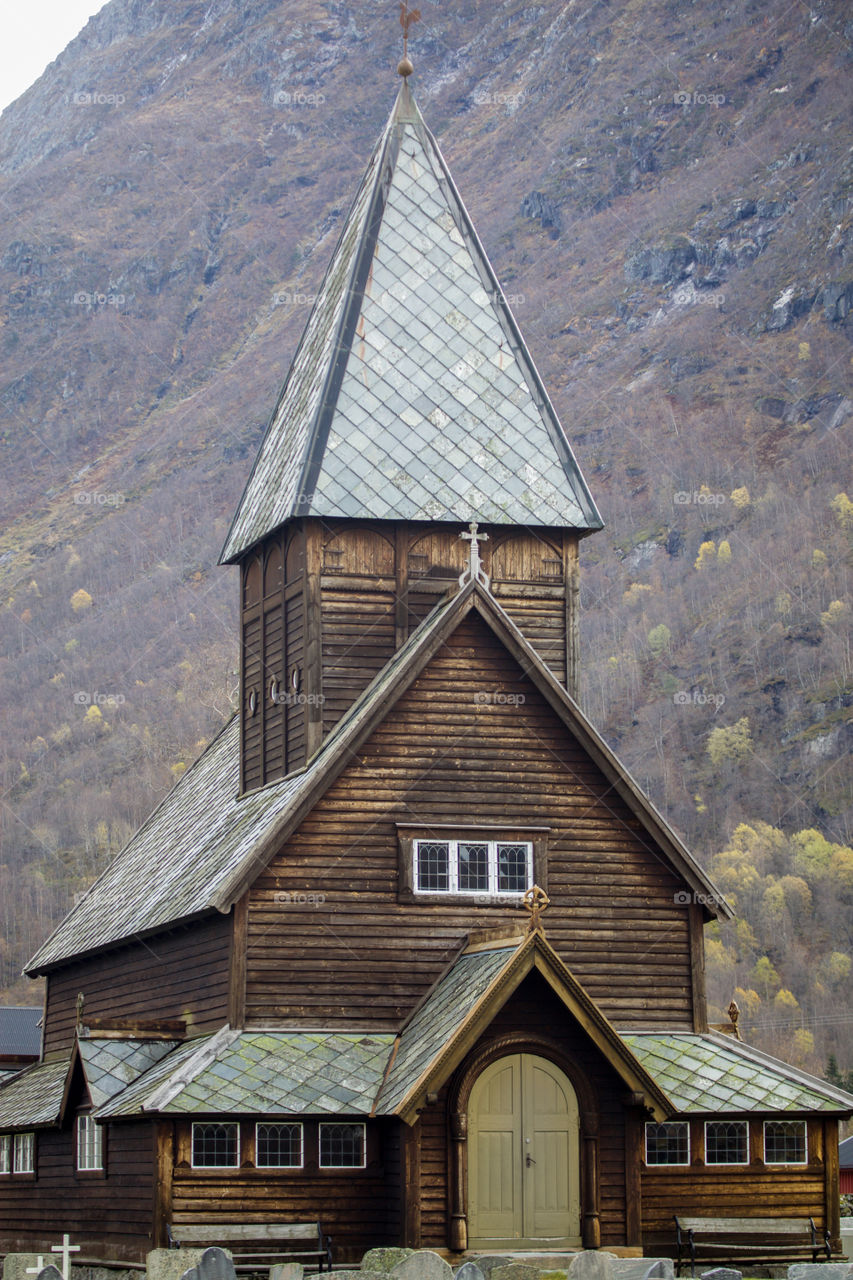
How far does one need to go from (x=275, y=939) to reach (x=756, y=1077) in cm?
739

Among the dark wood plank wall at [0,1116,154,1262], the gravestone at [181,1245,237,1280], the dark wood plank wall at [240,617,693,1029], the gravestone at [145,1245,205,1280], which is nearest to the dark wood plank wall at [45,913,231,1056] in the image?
the dark wood plank wall at [240,617,693,1029]

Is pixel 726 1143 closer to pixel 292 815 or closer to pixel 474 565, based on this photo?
pixel 292 815

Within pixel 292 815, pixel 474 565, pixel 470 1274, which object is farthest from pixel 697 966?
pixel 470 1274

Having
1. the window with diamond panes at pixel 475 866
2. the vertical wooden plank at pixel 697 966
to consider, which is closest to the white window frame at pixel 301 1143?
the window with diamond panes at pixel 475 866

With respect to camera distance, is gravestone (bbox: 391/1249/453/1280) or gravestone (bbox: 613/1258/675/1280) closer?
gravestone (bbox: 391/1249/453/1280)

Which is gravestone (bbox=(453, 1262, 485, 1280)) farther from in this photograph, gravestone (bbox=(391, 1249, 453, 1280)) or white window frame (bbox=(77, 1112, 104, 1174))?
white window frame (bbox=(77, 1112, 104, 1174))

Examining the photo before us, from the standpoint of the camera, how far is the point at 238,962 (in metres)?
29.2

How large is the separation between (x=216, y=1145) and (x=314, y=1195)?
152 cm

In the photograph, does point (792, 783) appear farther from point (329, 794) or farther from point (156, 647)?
point (329, 794)

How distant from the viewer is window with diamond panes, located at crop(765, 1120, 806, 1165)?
2989 centimetres

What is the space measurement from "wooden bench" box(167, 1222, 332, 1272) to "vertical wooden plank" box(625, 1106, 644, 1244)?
4.09m

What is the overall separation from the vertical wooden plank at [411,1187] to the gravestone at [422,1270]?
7541 millimetres

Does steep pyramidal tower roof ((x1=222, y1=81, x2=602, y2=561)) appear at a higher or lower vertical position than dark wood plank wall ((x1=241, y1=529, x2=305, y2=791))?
higher

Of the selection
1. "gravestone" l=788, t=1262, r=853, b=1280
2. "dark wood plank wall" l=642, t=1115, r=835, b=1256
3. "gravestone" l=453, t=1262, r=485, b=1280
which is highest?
"gravestone" l=453, t=1262, r=485, b=1280
